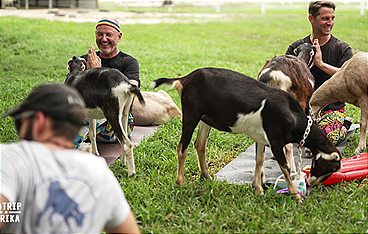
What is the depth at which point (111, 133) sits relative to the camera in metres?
6.25

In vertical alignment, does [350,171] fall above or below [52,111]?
below

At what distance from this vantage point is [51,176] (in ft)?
7.11

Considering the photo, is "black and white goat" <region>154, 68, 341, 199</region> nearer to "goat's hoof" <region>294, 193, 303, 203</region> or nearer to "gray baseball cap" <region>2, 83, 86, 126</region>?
"goat's hoof" <region>294, 193, 303, 203</region>

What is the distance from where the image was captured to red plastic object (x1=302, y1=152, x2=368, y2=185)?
16.2 feet

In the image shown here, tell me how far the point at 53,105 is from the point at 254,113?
2403 mm

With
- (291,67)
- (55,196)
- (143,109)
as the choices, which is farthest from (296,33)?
(55,196)

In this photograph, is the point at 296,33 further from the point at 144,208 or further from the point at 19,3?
the point at 19,3

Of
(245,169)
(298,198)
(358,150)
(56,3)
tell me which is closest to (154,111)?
(245,169)

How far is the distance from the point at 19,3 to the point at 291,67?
2823cm

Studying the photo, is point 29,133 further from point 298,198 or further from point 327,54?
point 327,54

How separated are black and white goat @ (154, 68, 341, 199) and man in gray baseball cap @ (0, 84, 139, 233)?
2239 mm

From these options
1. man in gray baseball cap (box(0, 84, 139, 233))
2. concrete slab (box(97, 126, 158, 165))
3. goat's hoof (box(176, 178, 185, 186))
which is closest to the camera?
man in gray baseball cap (box(0, 84, 139, 233))

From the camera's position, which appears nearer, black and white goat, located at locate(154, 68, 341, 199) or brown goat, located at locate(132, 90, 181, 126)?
black and white goat, located at locate(154, 68, 341, 199)

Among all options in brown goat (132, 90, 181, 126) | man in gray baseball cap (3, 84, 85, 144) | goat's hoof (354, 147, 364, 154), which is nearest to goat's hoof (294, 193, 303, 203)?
goat's hoof (354, 147, 364, 154)
